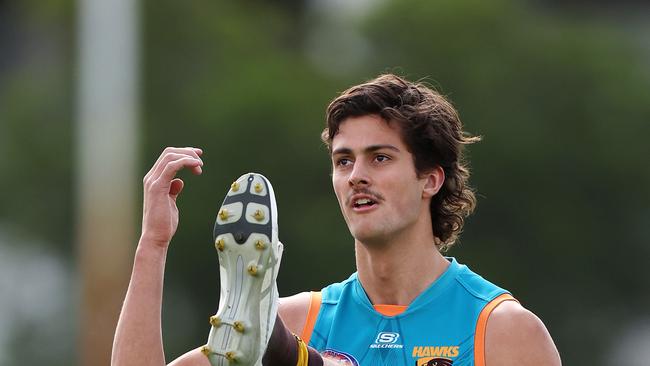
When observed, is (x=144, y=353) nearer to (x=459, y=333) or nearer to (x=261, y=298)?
(x=261, y=298)

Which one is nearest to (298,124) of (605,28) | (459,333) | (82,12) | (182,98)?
(182,98)

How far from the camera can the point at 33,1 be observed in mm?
25281

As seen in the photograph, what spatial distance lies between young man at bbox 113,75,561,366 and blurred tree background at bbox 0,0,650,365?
13.1m

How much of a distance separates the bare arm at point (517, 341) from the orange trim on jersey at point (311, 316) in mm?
678

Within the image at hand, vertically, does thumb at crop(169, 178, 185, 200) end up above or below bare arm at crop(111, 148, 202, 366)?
above

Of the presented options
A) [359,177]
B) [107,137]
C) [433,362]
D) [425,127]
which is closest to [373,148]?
[359,177]

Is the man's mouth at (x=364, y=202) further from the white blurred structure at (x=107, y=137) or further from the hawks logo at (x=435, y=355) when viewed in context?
the white blurred structure at (x=107, y=137)

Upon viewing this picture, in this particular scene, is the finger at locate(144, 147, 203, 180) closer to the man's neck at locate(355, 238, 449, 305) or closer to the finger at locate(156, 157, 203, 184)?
the finger at locate(156, 157, 203, 184)

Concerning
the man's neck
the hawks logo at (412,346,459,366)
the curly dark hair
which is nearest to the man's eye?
the curly dark hair

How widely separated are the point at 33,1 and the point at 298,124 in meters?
5.52

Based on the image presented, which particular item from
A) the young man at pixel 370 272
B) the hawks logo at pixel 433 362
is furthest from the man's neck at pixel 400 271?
the hawks logo at pixel 433 362

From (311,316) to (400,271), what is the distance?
0.37 m

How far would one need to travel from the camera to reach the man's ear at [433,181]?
5926 mm

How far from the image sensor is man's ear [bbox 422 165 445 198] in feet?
19.4
